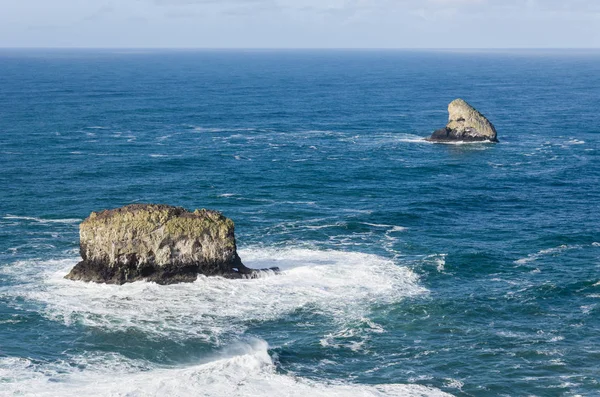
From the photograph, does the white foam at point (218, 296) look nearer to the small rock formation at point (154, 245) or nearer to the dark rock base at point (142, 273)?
the dark rock base at point (142, 273)

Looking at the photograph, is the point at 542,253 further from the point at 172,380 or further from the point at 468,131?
the point at 468,131

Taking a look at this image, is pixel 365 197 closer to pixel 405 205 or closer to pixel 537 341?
pixel 405 205

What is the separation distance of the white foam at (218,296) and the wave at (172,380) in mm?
6319

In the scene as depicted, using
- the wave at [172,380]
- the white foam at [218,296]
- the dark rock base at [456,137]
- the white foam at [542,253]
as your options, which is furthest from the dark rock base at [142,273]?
the dark rock base at [456,137]

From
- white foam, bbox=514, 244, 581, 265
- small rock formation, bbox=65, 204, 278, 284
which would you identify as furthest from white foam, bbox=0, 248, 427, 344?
white foam, bbox=514, 244, 581, 265

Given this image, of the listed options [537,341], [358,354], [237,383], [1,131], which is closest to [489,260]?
[537,341]

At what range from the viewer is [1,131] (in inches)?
6924

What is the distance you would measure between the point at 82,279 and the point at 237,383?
93.4ft

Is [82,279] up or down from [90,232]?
down

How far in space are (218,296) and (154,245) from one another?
8548mm

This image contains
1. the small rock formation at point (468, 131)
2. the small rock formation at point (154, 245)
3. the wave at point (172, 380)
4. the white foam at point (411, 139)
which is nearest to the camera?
the wave at point (172, 380)

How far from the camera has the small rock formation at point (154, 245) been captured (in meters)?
83.7

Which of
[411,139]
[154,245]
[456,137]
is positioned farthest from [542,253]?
[411,139]

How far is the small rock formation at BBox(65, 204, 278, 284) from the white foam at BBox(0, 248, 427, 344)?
1.29 m
